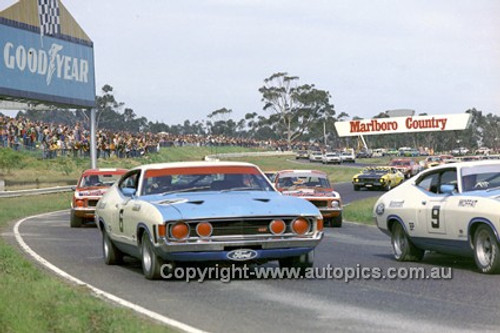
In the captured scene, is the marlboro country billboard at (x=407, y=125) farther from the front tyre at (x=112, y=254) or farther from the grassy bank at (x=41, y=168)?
the front tyre at (x=112, y=254)

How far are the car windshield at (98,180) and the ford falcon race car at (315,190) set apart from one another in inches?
177

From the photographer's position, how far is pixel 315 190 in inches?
946

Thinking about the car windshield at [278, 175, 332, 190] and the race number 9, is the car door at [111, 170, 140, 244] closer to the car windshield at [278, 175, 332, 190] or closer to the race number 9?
the race number 9

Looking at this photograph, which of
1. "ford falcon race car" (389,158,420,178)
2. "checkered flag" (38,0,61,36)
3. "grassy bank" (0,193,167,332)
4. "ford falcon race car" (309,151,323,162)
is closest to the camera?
"grassy bank" (0,193,167,332)

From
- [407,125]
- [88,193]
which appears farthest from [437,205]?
[407,125]

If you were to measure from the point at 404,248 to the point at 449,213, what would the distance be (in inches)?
59.0

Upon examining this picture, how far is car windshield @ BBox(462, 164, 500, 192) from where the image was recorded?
1249 centimetres

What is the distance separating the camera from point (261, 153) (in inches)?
4535

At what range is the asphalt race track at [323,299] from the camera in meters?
8.04

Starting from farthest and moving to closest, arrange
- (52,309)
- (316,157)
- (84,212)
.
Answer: (316,157), (84,212), (52,309)

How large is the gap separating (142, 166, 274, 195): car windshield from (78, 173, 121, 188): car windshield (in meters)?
13.3

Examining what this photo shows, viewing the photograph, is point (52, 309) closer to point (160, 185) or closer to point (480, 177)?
point (160, 185)

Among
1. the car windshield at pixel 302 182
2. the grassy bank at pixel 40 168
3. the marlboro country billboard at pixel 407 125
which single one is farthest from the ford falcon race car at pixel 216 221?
the marlboro country billboard at pixel 407 125

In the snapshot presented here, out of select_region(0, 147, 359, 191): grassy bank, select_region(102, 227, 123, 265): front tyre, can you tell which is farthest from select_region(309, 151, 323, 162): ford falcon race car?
select_region(102, 227, 123, 265): front tyre
